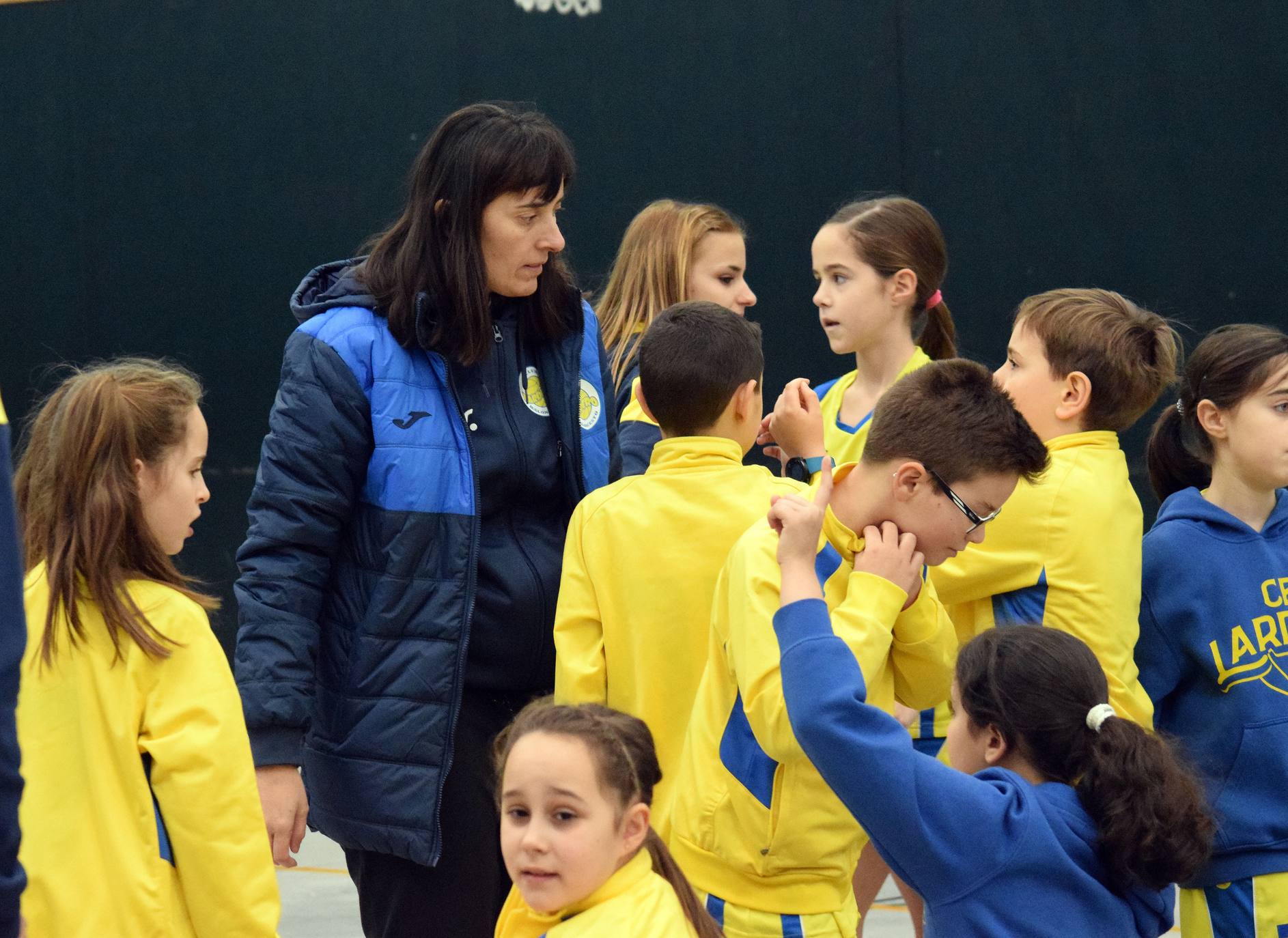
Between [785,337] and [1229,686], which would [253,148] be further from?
[1229,686]

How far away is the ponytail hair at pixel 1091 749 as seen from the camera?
2184 mm

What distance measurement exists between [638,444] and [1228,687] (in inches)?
55.8

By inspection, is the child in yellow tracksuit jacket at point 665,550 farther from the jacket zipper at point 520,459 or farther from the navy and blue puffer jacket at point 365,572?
the navy and blue puffer jacket at point 365,572

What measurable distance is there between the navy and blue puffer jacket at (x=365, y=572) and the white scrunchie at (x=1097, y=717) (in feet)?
3.77

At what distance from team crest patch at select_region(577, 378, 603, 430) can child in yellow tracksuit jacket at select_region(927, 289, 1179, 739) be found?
762 mm

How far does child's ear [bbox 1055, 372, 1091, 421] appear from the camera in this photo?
3273mm

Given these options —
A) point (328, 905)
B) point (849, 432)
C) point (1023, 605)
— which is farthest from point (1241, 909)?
point (328, 905)

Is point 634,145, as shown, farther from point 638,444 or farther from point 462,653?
point 462,653

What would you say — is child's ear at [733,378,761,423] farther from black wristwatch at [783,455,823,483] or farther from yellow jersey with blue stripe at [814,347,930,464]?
yellow jersey with blue stripe at [814,347,930,464]

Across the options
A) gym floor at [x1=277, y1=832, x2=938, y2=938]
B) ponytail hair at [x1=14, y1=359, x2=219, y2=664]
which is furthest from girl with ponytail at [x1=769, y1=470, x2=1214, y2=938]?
gym floor at [x1=277, y1=832, x2=938, y2=938]

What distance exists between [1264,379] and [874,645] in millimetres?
1314

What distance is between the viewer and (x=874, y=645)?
234 cm

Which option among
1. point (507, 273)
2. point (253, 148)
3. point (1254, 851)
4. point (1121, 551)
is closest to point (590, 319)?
point (507, 273)

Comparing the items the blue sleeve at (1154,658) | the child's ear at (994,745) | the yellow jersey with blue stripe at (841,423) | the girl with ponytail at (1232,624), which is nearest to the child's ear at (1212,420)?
the girl with ponytail at (1232,624)
